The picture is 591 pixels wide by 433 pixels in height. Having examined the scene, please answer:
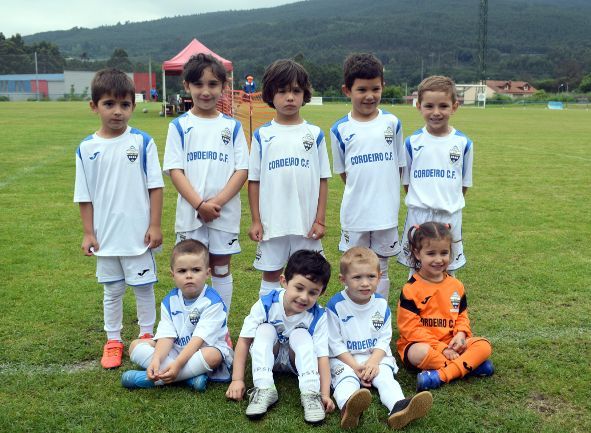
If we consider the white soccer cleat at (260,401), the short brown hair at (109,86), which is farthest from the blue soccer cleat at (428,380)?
the short brown hair at (109,86)

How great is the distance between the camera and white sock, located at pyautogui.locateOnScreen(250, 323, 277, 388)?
299 centimetres

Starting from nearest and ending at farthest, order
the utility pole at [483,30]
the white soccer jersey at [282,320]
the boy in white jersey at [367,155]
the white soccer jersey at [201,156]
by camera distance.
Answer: the white soccer jersey at [282,320] → the white soccer jersey at [201,156] → the boy in white jersey at [367,155] → the utility pole at [483,30]

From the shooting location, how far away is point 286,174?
11.6 feet

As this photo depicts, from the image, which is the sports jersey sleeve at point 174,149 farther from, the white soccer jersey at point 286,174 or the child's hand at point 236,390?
the child's hand at point 236,390

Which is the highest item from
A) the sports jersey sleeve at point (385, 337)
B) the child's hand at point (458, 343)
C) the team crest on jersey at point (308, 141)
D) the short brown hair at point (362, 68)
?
the short brown hair at point (362, 68)

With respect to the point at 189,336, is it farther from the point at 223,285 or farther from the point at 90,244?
the point at 90,244

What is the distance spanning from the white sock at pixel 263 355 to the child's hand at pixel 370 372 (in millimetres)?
489

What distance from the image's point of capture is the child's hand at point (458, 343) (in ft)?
11.1

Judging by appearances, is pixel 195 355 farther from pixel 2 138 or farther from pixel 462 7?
pixel 462 7

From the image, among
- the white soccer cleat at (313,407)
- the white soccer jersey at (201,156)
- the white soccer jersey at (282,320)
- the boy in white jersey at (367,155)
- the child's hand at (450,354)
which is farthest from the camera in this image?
the boy in white jersey at (367,155)

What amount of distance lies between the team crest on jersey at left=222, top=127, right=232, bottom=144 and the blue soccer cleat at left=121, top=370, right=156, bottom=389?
4.70ft

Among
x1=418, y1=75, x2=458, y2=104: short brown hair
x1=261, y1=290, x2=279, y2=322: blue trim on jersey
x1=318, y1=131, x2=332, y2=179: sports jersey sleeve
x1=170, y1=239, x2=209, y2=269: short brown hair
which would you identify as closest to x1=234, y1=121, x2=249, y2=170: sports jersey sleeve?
x1=318, y1=131, x2=332, y2=179: sports jersey sleeve

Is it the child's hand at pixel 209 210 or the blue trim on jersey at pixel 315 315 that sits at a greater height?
the child's hand at pixel 209 210

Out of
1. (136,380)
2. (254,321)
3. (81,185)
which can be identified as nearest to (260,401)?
(254,321)
